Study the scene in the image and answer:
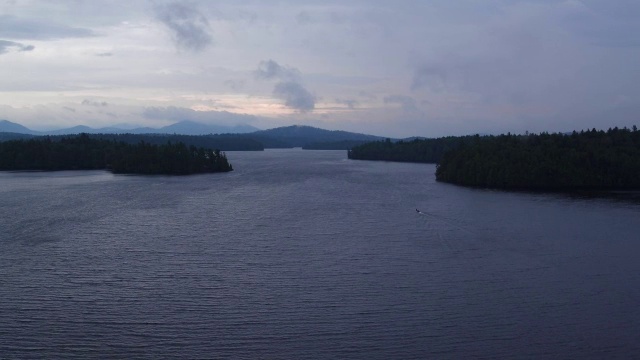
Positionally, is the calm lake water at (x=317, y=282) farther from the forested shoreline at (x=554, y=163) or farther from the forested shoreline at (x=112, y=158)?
the forested shoreline at (x=112, y=158)

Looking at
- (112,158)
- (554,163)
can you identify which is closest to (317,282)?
(554,163)

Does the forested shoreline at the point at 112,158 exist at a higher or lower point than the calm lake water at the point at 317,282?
higher

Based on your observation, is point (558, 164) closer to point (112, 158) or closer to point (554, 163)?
point (554, 163)

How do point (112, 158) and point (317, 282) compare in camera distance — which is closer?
point (317, 282)

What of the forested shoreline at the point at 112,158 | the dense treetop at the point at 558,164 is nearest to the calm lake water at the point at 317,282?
the dense treetop at the point at 558,164

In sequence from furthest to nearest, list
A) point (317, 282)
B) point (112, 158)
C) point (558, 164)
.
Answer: point (112, 158) < point (558, 164) < point (317, 282)

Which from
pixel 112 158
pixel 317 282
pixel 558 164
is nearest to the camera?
pixel 317 282
